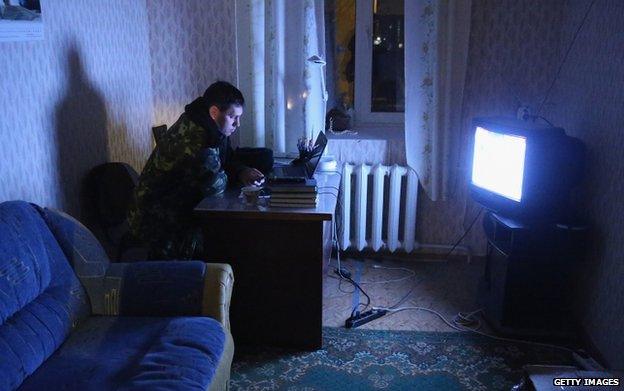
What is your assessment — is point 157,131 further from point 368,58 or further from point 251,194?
point 368,58

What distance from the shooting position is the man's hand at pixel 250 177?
2.63 m

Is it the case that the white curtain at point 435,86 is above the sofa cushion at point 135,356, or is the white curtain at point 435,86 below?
above

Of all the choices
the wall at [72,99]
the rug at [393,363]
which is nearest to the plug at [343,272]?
the rug at [393,363]

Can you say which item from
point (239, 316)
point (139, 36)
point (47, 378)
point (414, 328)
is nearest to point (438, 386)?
point (414, 328)

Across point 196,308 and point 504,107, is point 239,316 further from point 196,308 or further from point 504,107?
point 504,107

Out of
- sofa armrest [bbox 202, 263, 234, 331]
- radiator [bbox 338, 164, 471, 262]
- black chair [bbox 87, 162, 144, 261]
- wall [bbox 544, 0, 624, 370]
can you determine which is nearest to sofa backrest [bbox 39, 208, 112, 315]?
sofa armrest [bbox 202, 263, 234, 331]

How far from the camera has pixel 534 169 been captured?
2.48 m

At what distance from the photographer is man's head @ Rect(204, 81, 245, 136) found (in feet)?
8.04

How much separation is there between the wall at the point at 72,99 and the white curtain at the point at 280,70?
Answer: 610 millimetres

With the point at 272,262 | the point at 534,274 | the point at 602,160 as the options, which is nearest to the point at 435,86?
the point at 602,160

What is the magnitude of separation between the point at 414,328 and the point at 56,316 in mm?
1675

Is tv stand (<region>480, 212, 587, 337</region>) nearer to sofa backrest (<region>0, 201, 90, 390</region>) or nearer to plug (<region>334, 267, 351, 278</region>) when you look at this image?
plug (<region>334, 267, 351, 278</region>)

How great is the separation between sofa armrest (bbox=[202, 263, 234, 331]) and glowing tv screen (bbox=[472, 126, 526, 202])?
1.41 metres

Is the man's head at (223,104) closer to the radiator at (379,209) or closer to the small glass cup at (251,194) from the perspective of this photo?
the small glass cup at (251,194)
